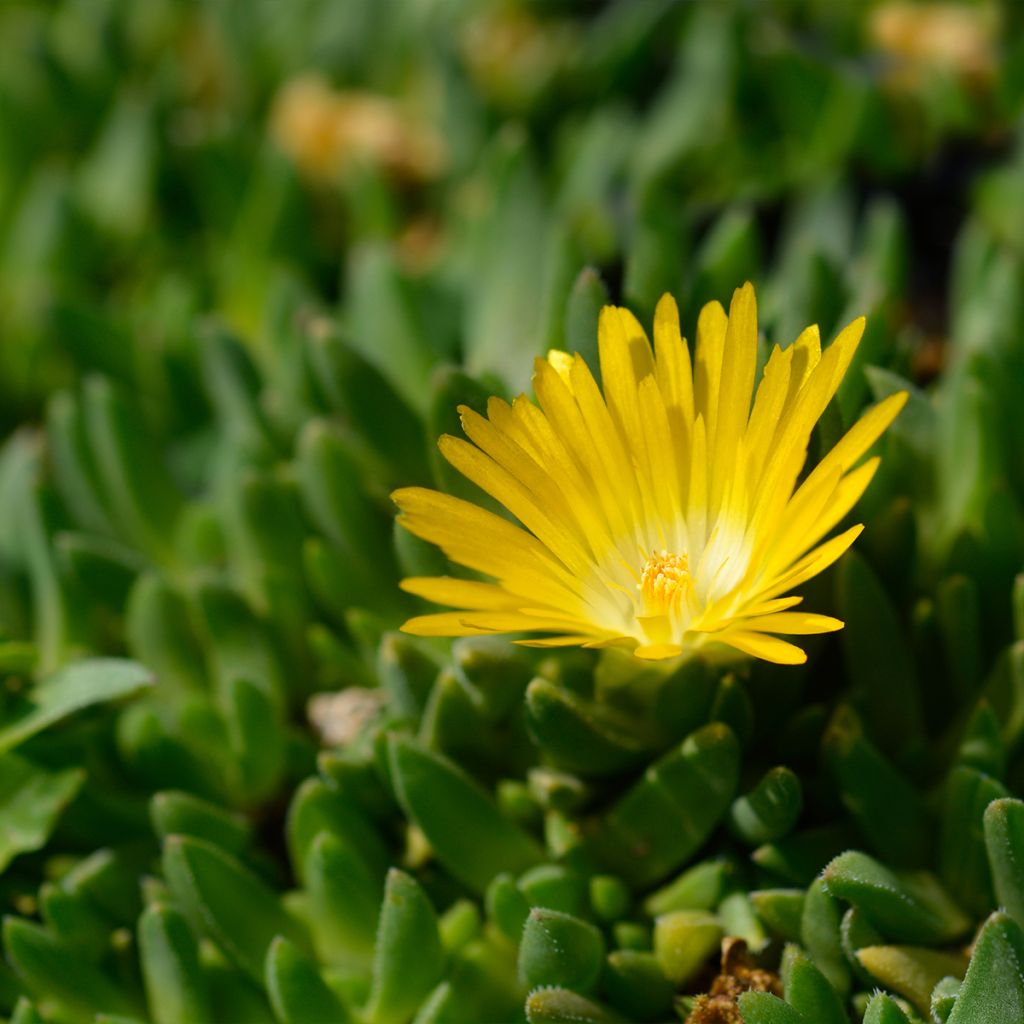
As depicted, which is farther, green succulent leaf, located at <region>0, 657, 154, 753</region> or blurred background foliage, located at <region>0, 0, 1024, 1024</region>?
green succulent leaf, located at <region>0, 657, 154, 753</region>

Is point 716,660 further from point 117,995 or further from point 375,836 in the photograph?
point 117,995

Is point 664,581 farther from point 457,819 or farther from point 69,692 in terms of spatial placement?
point 69,692

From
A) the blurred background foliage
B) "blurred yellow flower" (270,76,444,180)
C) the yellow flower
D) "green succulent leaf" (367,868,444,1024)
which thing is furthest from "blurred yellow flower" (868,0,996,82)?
"green succulent leaf" (367,868,444,1024)

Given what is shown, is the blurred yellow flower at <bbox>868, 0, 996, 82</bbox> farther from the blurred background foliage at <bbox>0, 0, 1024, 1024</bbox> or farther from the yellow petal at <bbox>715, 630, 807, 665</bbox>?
the yellow petal at <bbox>715, 630, 807, 665</bbox>

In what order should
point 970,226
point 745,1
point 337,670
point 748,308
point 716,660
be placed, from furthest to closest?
point 745,1
point 970,226
point 337,670
point 716,660
point 748,308

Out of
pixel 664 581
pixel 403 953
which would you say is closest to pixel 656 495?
pixel 664 581

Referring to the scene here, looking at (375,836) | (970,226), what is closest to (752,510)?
(375,836)

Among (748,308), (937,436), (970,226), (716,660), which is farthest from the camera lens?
(970,226)
